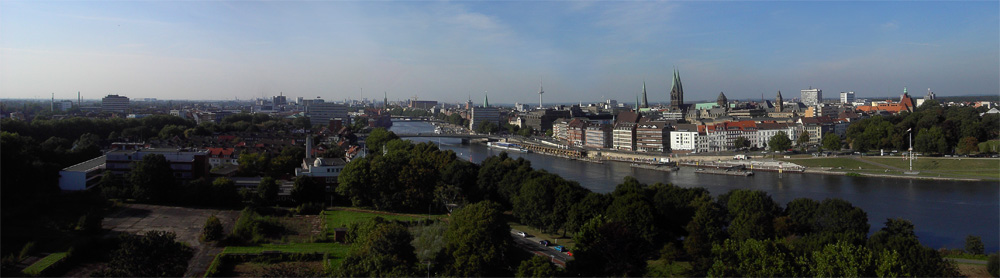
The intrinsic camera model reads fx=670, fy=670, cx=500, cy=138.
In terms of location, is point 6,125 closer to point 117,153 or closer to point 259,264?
point 117,153

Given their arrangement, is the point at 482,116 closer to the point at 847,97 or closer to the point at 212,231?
the point at 212,231

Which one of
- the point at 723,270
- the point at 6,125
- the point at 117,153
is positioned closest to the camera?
the point at 723,270

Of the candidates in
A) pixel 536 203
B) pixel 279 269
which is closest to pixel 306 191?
pixel 536 203

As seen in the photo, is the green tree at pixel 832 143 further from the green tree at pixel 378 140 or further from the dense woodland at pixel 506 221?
the green tree at pixel 378 140

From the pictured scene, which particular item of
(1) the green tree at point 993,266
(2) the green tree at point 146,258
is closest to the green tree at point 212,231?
(2) the green tree at point 146,258

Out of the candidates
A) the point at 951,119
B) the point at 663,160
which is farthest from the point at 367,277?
the point at 951,119

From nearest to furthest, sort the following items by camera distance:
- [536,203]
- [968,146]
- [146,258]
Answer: [146,258], [536,203], [968,146]

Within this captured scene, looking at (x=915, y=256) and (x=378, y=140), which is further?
(x=378, y=140)
